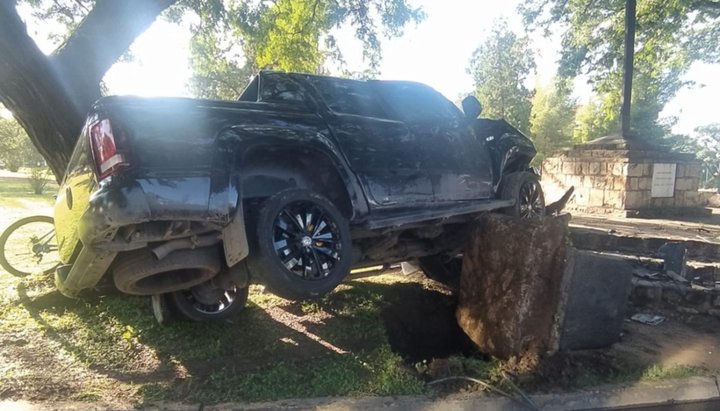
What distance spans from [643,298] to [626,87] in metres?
10.7

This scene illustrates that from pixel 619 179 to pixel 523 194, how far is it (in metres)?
8.98

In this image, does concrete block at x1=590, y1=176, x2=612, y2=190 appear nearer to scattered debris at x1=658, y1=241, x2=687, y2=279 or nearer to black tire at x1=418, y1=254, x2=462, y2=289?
scattered debris at x1=658, y1=241, x2=687, y2=279

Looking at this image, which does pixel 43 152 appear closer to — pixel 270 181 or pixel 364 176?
pixel 270 181

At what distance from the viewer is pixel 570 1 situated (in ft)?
54.4

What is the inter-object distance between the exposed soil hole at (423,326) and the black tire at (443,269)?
17 cm

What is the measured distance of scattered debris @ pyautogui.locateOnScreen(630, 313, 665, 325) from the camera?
16.2ft

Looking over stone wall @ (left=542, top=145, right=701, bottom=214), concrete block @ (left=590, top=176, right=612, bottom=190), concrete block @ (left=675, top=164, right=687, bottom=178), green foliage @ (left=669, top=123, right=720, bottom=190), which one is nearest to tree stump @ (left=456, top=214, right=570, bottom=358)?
stone wall @ (left=542, top=145, right=701, bottom=214)

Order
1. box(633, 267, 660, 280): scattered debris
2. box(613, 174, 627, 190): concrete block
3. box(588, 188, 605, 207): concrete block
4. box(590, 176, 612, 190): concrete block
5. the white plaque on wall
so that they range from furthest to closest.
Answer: box(588, 188, 605, 207): concrete block
box(590, 176, 612, 190): concrete block
the white plaque on wall
box(613, 174, 627, 190): concrete block
box(633, 267, 660, 280): scattered debris

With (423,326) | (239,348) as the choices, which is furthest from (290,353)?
(423,326)

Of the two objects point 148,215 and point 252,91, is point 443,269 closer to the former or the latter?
point 252,91

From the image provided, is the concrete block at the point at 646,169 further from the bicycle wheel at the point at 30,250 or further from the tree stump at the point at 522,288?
the bicycle wheel at the point at 30,250

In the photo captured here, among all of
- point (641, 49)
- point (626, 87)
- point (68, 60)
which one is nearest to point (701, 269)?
point (68, 60)

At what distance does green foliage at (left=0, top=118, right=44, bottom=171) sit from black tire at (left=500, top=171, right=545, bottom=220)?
85.7 ft

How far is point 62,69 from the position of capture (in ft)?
16.3
